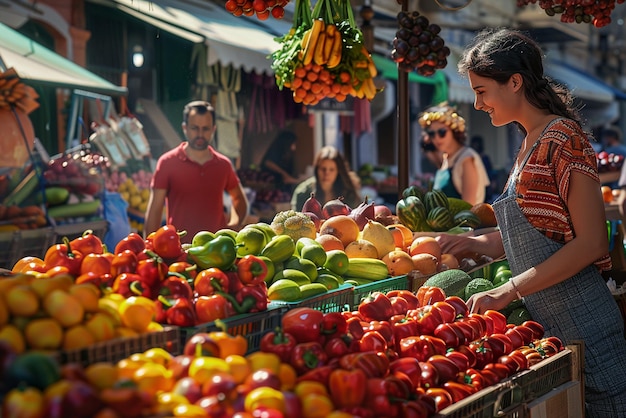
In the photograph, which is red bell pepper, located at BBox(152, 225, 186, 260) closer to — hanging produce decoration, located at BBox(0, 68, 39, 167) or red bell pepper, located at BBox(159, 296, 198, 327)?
red bell pepper, located at BBox(159, 296, 198, 327)

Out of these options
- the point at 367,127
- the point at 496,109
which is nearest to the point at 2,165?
the point at 496,109

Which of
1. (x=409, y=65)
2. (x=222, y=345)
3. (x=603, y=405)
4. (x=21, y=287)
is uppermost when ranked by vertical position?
(x=409, y=65)

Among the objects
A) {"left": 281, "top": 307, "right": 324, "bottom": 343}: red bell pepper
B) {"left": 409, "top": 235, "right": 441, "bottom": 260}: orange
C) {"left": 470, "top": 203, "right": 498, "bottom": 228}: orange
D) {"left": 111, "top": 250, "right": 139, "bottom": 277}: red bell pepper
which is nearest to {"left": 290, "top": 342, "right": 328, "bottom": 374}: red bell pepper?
{"left": 281, "top": 307, "right": 324, "bottom": 343}: red bell pepper

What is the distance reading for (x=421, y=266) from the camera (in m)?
4.36

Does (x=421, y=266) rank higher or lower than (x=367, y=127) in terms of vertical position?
lower

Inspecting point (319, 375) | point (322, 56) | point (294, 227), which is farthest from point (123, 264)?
point (322, 56)

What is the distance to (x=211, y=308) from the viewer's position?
109 inches

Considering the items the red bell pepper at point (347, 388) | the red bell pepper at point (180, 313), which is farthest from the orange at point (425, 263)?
the red bell pepper at point (347, 388)

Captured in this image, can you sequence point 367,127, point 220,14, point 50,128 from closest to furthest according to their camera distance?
point 50,128, point 220,14, point 367,127

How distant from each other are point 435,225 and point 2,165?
13.5ft

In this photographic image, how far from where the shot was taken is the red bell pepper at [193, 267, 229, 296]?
2.94 meters

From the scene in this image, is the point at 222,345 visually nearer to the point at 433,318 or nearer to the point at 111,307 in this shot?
the point at 111,307

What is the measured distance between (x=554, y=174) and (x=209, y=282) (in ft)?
4.96

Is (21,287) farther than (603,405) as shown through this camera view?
No
